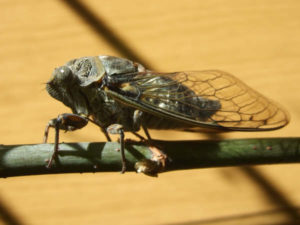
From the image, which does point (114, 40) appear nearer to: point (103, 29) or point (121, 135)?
point (103, 29)

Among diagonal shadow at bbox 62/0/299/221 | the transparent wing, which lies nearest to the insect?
the transparent wing

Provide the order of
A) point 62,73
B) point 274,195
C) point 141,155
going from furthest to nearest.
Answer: point 274,195, point 62,73, point 141,155

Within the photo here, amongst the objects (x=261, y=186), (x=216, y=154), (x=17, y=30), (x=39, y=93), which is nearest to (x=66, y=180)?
(x=39, y=93)

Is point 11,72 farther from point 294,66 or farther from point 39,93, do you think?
point 294,66

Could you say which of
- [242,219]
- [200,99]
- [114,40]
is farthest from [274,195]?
[114,40]

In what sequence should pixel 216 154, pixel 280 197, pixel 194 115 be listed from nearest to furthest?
pixel 216 154
pixel 194 115
pixel 280 197

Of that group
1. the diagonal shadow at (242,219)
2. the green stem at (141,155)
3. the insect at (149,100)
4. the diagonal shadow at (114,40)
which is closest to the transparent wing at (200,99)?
the insect at (149,100)
